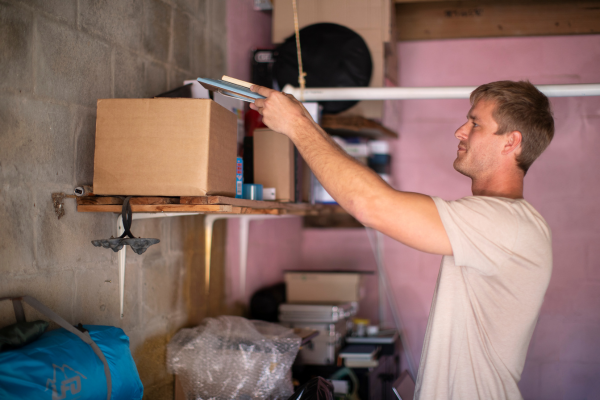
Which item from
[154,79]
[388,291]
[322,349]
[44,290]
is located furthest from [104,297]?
[388,291]

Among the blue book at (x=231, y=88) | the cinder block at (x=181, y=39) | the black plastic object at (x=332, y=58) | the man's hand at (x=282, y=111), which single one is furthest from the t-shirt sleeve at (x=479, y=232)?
the black plastic object at (x=332, y=58)

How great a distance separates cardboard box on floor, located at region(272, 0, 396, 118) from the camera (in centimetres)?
248

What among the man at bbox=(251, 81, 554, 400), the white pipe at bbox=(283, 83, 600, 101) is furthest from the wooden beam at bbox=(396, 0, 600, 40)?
the man at bbox=(251, 81, 554, 400)

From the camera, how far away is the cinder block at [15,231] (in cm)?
119

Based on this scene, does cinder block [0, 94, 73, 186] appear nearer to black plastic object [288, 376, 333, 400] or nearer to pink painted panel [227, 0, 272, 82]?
black plastic object [288, 376, 333, 400]

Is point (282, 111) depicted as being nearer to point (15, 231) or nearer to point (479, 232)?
point (479, 232)

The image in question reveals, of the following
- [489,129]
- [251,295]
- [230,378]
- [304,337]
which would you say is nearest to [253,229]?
[251,295]

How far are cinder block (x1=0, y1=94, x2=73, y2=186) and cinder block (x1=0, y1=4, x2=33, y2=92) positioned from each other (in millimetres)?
41

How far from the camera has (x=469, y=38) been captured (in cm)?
332

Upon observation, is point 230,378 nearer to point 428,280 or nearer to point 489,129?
point 489,129

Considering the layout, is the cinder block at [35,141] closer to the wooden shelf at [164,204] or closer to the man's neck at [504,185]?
the wooden shelf at [164,204]

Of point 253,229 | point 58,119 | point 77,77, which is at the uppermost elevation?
point 77,77

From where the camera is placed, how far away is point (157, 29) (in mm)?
1840

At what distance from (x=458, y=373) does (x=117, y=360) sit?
861mm
